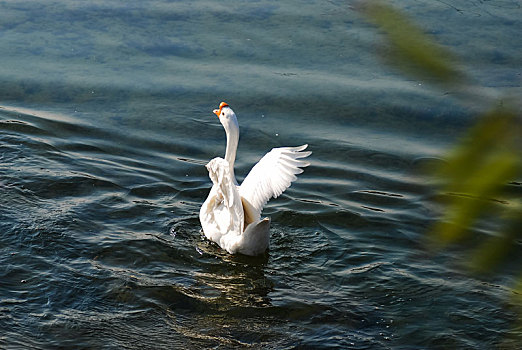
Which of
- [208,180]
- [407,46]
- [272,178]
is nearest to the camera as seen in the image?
[407,46]

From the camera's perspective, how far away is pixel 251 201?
6.81 meters

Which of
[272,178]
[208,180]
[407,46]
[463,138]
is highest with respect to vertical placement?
[407,46]

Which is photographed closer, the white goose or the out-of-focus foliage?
the out-of-focus foliage

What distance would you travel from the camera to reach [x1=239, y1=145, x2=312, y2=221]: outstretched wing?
265 inches

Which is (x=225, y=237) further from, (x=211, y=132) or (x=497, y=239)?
(x=497, y=239)

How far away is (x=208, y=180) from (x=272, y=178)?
73.9 inches

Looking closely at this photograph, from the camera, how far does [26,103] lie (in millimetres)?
10180

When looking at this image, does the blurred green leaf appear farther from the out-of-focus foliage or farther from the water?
the water

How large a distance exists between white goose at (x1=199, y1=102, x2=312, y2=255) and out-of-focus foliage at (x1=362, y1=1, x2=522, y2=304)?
546 cm

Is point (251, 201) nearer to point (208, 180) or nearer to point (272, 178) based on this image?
point (272, 178)

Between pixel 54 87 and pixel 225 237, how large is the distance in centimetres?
496

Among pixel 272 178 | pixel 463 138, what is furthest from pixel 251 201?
pixel 463 138

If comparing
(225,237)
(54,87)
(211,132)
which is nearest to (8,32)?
(54,87)

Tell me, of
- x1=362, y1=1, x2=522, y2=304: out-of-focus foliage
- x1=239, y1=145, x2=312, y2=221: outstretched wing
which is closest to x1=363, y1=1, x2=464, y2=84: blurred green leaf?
x1=362, y1=1, x2=522, y2=304: out-of-focus foliage
